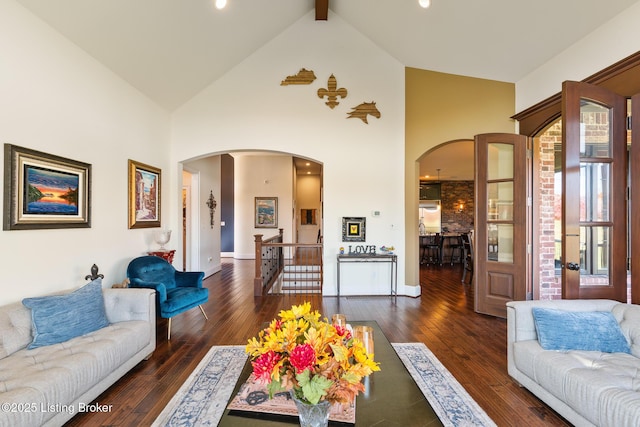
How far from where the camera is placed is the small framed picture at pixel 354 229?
5.30 metres

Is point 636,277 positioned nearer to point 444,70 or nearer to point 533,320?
point 533,320

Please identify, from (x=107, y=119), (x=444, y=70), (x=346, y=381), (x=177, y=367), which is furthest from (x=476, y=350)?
(x=107, y=119)

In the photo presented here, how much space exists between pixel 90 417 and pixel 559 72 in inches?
230

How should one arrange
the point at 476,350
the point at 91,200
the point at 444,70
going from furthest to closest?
the point at 444,70, the point at 91,200, the point at 476,350

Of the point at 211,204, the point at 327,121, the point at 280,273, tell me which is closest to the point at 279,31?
the point at 327,121

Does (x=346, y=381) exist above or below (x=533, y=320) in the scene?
above

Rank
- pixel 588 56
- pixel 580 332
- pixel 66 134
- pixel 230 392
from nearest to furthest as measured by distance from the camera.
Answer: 1. pixel 580 332
2. pixel 230 392
3. pixel 66 134
4. pixel 588 56

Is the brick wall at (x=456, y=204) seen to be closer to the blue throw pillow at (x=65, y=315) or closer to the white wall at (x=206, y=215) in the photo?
the white wall at (x=206, y=215)

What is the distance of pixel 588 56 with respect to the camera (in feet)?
11.0

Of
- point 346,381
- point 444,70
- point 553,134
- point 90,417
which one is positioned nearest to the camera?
point 346,381

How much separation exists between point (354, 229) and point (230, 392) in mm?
3438

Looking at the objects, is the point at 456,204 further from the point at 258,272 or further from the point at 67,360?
the point at 67,360

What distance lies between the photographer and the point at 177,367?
108 inches

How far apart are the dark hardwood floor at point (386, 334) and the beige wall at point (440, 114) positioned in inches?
39.9
